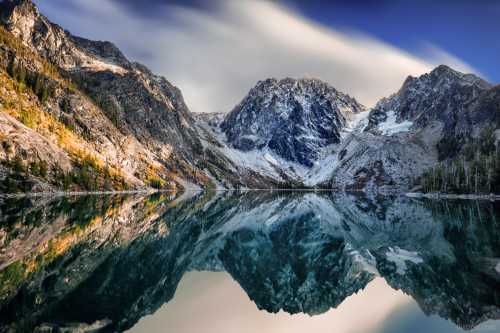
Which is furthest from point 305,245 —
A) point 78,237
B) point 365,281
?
point 78,237

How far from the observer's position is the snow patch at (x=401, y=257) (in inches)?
1176

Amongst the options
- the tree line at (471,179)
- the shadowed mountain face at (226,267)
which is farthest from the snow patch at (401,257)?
the tree line at (471,179)

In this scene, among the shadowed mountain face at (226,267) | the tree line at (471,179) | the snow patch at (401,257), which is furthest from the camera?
the tree line at (471,179)

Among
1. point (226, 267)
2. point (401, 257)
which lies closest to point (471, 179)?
point (401, 257)

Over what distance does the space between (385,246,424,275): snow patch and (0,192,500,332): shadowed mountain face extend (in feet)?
0.32

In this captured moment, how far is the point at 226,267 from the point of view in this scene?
31172 mm

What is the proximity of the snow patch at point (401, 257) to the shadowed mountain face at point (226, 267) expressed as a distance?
10cm

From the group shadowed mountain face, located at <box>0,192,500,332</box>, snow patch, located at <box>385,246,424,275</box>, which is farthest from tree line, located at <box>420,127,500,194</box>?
snow patch, located at <box>385,246,424,275</box>

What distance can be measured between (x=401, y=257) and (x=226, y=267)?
1748 cm

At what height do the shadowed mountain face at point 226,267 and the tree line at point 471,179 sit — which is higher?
the tree line at point 471,179

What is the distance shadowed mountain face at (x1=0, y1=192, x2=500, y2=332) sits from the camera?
696 inches

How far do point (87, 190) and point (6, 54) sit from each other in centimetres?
10896

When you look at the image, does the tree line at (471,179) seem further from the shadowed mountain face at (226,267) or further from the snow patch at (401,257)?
the snow patch at (401,257)

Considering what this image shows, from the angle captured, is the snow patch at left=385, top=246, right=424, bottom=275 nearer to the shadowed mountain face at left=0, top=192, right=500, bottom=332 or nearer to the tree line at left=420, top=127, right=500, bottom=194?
the shadowed mountain face at left=0, top=192, right=500, bottom=332
